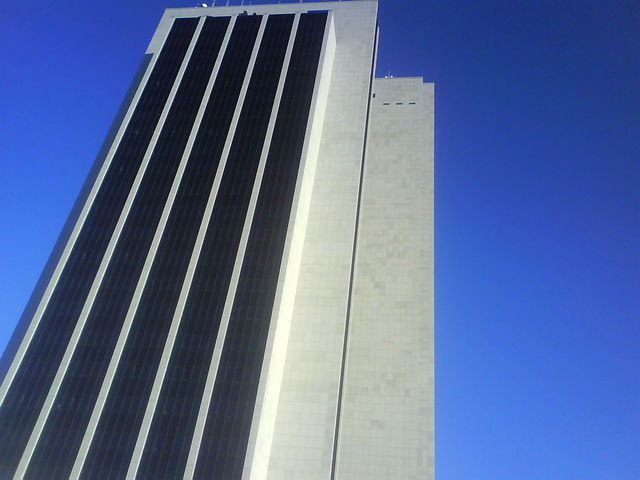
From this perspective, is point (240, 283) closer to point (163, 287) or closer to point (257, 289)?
point (257, 289)

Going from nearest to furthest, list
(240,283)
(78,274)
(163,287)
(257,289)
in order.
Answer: (257,289)
(240,283)
(163,287)
(78,274)

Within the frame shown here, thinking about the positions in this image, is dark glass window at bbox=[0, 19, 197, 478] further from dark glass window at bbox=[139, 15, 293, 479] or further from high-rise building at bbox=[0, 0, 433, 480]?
dark glass window at bbox=[139, 15, 293, 479]

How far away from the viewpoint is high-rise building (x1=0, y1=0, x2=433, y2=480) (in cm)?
6519

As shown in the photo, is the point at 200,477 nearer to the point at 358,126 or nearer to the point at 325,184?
the point at 325,184

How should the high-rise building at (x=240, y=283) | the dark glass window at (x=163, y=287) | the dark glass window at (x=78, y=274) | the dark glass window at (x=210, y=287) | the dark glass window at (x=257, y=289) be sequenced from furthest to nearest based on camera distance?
the dark glass window at (x=78, y=274)
the high-rise building at (x=240, y=283)
the dark glass window at (x=163, y=287)
the dark glass window at (x=210, y=287)
the dark glass window at (x=257, y=289)

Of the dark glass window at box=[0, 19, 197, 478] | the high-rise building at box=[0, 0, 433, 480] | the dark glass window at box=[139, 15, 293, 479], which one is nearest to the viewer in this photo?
the dark glass window at box=[139, 15, 293, 479]

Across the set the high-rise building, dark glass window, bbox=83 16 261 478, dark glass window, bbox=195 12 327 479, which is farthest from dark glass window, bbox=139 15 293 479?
dark glass window, bbox=83 16 261 478

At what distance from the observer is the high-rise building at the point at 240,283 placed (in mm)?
65188

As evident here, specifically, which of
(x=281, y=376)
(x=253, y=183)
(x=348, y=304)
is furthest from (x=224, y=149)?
(x=281, y=376)

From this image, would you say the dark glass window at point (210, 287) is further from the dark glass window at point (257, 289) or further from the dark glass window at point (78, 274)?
the dark glass window at point (78, 274)

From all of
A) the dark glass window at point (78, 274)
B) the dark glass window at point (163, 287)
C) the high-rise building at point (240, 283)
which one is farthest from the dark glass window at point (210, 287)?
the dark glass window at point (78, 274)

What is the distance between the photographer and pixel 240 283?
7512 cm

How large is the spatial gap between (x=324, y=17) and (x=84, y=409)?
3324 inches

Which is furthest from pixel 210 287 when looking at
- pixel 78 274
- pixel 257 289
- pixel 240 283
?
pixel 78 274
